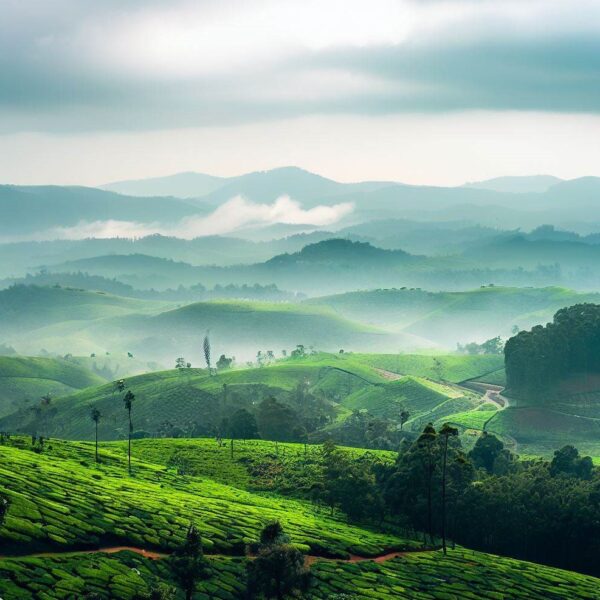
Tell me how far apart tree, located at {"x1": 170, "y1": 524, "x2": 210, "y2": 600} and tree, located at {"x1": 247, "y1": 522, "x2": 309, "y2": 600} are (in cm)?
566

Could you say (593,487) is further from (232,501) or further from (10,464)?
(10,464)

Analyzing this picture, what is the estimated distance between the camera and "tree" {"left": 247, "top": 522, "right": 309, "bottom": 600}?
336 ft

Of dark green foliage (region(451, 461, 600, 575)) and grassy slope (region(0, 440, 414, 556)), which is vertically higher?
grassy slope (region(0, 440, 414, 556))

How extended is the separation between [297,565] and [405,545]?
4006cm

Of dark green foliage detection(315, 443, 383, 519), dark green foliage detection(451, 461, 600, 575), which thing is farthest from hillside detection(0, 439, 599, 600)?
dark green foliage detection(451, 461, 600, 575)

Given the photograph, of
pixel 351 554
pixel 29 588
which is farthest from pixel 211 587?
pixel 351 554

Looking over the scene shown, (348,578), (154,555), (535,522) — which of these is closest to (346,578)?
(348,578)

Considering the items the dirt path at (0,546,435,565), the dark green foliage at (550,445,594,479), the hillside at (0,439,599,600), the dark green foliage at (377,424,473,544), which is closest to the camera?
the hillside at (0,439,599,600)

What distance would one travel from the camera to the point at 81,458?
551 feet

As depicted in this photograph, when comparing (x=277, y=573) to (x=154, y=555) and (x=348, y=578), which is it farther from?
(x=154, y=555)

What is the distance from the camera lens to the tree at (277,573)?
102438mm

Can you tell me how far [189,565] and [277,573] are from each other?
9.02 metres

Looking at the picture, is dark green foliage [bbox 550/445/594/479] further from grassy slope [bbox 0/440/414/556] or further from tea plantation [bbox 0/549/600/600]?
grassy slope [bbox 0/440/414/556]

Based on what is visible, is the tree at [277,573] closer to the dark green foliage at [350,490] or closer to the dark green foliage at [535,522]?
the dark green foliage at [350,490]
